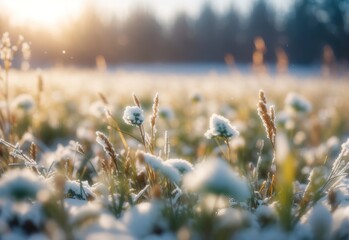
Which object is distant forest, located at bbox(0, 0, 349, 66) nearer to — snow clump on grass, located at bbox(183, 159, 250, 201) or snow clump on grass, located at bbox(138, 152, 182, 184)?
snow clump on grass, located at bbox(138, 152, 182, 184)

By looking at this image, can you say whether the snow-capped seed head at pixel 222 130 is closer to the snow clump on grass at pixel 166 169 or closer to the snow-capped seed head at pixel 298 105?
the snow clump on grass at pixel 166 169

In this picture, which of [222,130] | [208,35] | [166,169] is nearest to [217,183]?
[166,169]

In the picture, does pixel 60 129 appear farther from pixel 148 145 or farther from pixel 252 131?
pixel 148 145

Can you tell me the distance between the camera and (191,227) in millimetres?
1088

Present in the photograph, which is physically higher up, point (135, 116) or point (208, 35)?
point (208, 35)

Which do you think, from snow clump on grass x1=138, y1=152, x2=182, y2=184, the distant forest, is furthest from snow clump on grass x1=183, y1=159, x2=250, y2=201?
the distant forest

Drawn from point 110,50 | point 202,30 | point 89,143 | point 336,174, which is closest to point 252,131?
point 89,143

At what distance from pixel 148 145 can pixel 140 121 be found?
6.5 inches

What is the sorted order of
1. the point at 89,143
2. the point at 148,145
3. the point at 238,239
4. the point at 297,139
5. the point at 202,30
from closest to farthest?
the point at 238,239 → the point at 148,145 → the point at 89,143 → the point at 297,139 → the point at 202,30

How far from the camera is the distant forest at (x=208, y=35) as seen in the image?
1660 inches

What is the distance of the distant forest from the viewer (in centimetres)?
4216

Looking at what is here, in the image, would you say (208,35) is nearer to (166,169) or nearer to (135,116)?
(135,116)

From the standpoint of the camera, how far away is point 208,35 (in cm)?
5822

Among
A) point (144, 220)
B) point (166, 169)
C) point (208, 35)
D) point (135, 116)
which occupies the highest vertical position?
point (208, 35)
